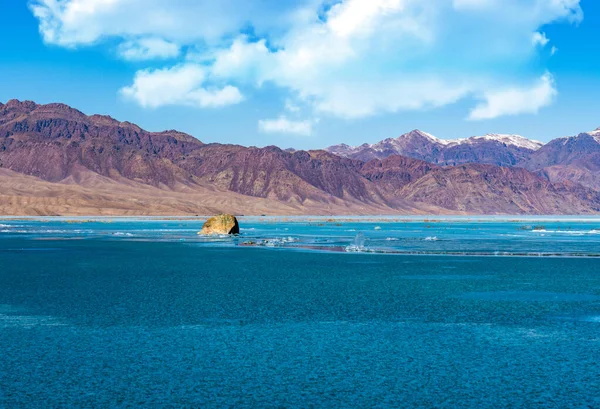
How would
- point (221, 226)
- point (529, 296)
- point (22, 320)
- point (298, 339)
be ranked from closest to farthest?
point (298, 339)
point (22, 320)
point (529, 296)
point (221, 226)

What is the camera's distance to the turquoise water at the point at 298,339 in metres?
13.5

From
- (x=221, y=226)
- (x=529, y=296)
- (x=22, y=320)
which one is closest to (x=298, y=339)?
(x=22, y=320)

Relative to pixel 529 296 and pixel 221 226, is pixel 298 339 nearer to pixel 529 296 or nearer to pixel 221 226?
pixel 529 296

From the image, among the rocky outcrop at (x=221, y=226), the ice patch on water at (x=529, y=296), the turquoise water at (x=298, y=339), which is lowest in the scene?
the turquoise water at (x=298, y=339)

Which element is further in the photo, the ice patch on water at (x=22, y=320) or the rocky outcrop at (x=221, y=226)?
the rocky outcrop at (x=221, y=226)

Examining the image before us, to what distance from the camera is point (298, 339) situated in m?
18.2

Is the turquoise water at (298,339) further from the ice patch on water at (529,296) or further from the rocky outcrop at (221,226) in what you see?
the rocky outcrop at (221,226)

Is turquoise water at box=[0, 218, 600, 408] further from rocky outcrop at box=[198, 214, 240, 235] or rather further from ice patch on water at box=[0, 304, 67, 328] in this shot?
rocky outcrop at box=[198, 214, 240, 235]

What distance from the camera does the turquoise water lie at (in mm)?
13461

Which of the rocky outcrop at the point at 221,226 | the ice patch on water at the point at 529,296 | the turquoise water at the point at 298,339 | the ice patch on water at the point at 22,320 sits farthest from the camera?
the rocky outcrop at the point at 221,226

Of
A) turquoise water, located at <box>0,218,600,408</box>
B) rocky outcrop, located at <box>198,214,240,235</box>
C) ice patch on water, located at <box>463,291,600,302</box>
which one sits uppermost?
rocky outcrop, located at <box>198,214,240,235</box>

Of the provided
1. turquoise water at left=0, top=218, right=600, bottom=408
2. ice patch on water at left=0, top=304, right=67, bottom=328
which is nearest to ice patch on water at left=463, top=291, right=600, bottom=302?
turquoise water at left=0, top=218, right=600, bottom=408

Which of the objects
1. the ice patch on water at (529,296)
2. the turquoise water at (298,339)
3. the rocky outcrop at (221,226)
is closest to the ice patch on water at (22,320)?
the turquoise water at (298,339)

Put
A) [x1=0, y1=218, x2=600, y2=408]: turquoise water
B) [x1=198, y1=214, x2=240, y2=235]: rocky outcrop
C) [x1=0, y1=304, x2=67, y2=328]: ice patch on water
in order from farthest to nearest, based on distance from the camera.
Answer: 1. [x1=198, y1=214, x2=240, y2=235]: rocky outcrop
2. [x1=0, y1=304, x2=67, y2=328]: ice patch on water
3. [x1=0, y1=218, x2=600, y2=408]: turquoise water
